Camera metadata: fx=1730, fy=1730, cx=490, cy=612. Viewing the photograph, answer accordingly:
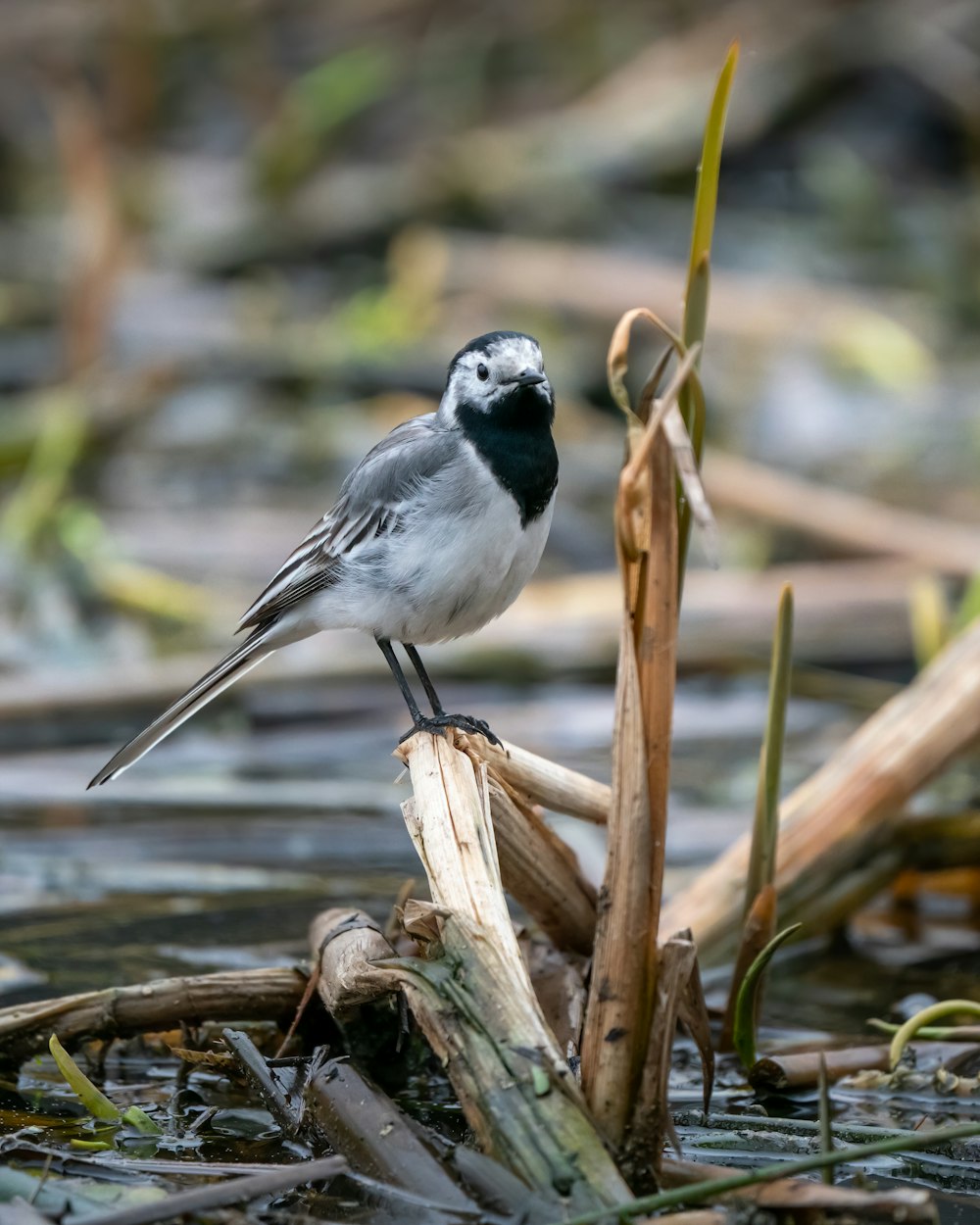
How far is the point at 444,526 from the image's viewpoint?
466 cm

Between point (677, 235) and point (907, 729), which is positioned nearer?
point (907, 729)

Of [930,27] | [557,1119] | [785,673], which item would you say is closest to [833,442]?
[930,27]

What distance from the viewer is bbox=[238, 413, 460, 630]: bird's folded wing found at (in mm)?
4902

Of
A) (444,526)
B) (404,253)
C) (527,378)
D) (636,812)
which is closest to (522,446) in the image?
(527,378)

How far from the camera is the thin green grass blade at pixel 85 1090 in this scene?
3531 mm

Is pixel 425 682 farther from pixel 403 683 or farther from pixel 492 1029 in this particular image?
pixel 492 1029

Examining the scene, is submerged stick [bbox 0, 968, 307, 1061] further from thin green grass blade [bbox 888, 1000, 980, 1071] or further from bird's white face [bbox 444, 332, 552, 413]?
bird's white face [bbox 444, 332, 552, 413]

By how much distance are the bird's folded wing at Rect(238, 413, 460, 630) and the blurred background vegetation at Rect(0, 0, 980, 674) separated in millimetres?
2458

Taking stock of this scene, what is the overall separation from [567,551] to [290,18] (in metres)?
9.51

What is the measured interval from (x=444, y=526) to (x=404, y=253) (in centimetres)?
847

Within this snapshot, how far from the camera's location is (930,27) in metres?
14.4

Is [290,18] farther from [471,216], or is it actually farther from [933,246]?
[933,246]

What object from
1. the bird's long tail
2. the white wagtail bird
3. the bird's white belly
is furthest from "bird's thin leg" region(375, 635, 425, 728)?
the bird's long tail

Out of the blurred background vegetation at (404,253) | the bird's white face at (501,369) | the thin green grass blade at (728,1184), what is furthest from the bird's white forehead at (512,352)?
the blurred background vegetation at (404,253)
